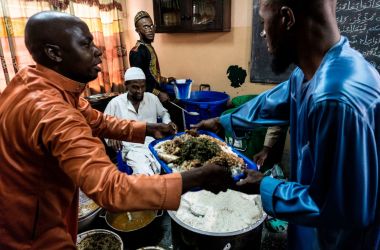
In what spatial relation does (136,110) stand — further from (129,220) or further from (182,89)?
(129,220)

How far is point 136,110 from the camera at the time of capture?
11.1ft

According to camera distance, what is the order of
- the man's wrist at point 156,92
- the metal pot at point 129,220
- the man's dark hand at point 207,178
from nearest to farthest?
the man's dark hand at point 207,178
the metal pot at point 129,220
the man's wrist at point 156,92

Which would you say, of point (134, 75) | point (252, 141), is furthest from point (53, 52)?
point (252, 141)

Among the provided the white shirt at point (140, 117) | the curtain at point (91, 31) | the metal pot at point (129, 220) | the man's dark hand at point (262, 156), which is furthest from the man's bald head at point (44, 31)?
the curtain at point (91, 31)

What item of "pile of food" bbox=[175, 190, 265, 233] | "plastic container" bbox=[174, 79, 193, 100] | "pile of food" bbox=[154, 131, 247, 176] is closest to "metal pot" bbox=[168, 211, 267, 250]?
"pile of food" bbox=[175, 190, 265, 233]

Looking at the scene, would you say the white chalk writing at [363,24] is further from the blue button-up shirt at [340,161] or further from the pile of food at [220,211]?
the blue button-up shirt at [340,161]

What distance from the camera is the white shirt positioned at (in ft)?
9.40

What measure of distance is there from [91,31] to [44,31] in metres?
2.96

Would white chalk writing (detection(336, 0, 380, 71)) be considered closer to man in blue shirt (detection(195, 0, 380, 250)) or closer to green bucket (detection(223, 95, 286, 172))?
green bucket (detection(223, 95, 286, 172))

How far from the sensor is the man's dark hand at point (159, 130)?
1.96 metres

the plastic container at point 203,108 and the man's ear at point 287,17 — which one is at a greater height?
the man's ear at point 287,17

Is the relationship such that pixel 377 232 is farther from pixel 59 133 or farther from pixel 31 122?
pixel 31 122

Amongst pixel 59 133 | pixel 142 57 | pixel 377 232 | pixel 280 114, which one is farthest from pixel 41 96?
pixel 142 57

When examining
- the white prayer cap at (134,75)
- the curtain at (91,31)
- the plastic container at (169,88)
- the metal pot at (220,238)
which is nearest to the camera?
the metal pot at (220,238)
